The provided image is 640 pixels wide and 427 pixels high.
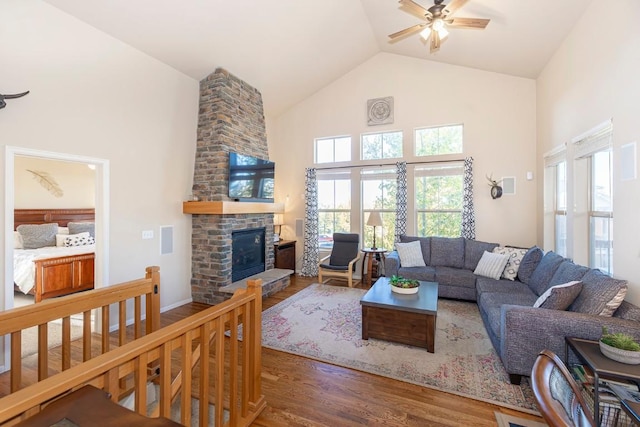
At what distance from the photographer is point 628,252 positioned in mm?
2396

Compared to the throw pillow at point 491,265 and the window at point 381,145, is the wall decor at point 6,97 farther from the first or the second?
the throw pillow at point 491,265

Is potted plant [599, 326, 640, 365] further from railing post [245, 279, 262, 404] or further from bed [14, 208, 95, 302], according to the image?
bed [14, 208, 95, 302]

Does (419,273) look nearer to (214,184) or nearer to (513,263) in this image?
(513,263)

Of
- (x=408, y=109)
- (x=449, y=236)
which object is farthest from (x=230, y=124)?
(x=449, y=236)

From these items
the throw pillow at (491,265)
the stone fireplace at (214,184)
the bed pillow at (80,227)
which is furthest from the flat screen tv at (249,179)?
the throw pillow at (491,265)

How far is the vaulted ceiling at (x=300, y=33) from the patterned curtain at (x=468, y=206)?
1689 millimetres

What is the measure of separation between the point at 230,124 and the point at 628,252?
15.9 feet

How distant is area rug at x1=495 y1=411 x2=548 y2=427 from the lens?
195 centimetres

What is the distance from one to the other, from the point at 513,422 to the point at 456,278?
2.55m

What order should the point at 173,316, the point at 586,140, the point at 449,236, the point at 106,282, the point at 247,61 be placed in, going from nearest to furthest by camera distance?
1. the point at 586,140
2. the point at 106,282
3. the point at 173,316
4. the point at 247,61
5. the point at 449,236

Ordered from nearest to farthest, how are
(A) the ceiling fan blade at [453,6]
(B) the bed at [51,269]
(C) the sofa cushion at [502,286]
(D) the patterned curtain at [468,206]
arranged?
(A) the ceiling fan blade at [453,6] < (C) the sofa cushion at [502,286] < (B) the bed at [51,269] < (D) the patterned curtain at [468,206]

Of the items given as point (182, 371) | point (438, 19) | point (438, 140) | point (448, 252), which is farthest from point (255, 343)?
point (438, 140)

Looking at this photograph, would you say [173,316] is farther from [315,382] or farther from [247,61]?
[247,61]

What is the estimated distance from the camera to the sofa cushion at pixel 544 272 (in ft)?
10.7
